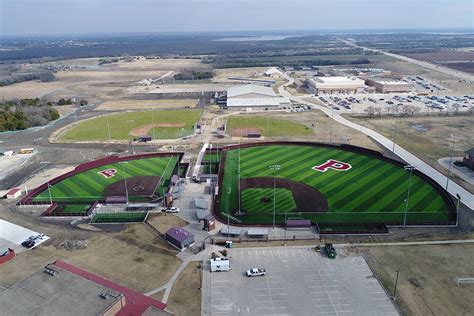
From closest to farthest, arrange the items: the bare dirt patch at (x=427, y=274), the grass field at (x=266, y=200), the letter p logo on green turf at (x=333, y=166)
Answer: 1. the bare dirt patch at (x=427, y=274)
2. the grass field at (x=266, y=200)
3. the letter p logo on green turf at (x=333, y=166)

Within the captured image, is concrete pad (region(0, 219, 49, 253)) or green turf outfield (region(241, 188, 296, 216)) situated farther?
green turf outfield (region(241, 188, 296, 216))

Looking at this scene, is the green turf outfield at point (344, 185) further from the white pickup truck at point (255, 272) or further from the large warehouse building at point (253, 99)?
the large warehouse building at point (253, 99)

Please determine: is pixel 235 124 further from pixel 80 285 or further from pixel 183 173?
pixel 80 285

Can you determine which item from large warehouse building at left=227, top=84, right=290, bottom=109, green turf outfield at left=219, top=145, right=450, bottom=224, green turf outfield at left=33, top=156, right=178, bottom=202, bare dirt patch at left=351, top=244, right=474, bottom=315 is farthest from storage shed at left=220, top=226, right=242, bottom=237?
large warehouse building at left=227, top=84, right=290, bottom=109

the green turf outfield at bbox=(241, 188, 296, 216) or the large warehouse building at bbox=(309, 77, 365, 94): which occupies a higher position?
the large warehouse building at bbox=(309, 77, 365, 94)

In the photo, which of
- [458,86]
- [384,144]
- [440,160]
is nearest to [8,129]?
[384,144]

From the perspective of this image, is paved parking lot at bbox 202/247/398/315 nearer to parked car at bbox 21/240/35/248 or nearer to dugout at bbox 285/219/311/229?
dugout at bbox 285/219/311/229

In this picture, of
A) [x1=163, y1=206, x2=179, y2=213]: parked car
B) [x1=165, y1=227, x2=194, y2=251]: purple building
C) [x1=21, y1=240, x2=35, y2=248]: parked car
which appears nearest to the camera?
[x1=165, y1=227, x2=194, y2=251]: purple building

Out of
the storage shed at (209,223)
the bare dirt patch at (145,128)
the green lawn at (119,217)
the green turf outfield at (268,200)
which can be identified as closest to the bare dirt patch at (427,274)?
the green turf outfield at (268,200)
